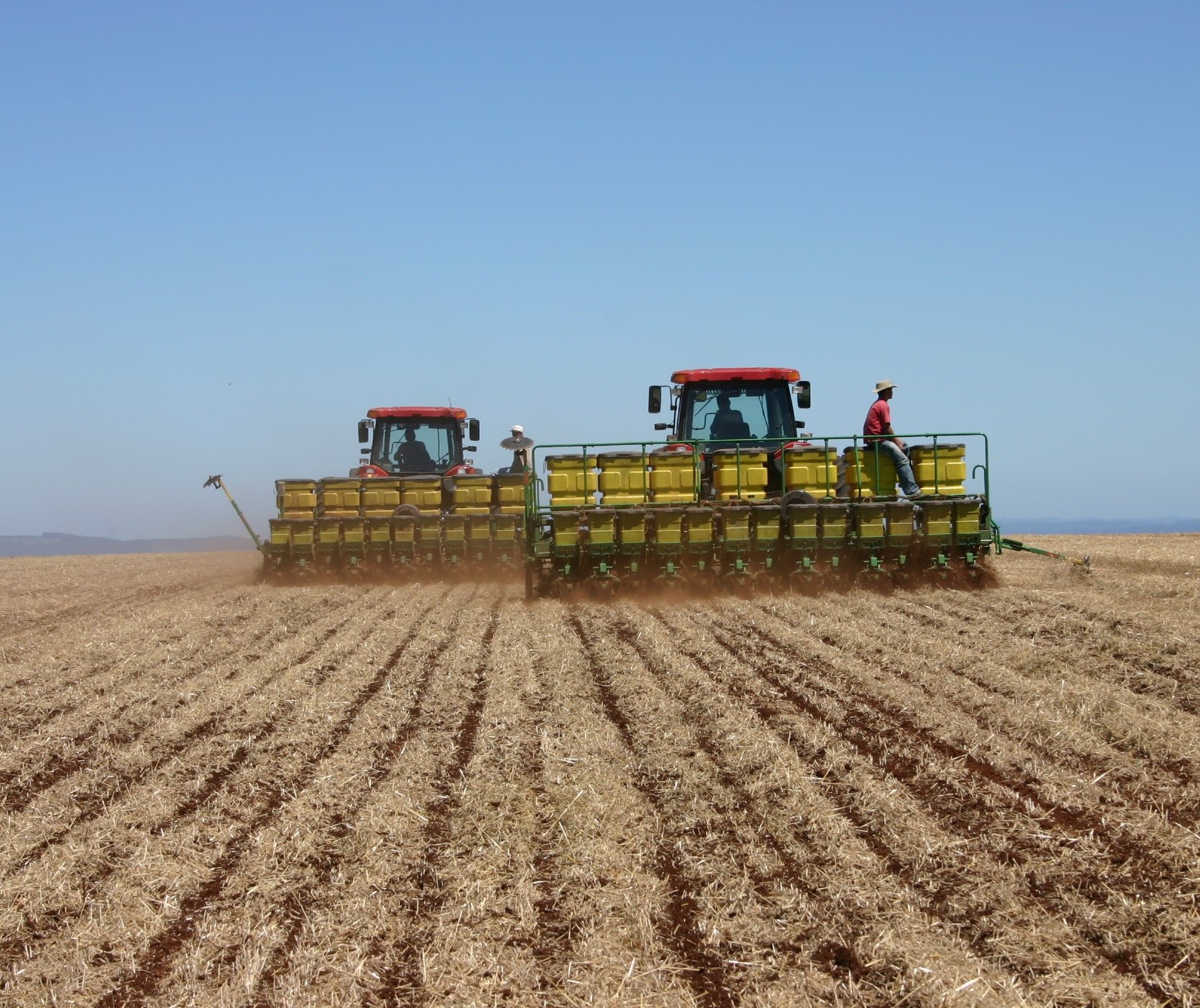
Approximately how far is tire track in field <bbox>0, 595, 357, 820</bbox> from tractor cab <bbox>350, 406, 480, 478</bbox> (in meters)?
11.1

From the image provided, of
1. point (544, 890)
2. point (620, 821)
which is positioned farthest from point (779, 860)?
point (544, 890)

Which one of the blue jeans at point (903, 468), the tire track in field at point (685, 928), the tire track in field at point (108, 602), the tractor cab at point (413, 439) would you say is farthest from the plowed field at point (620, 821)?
the tractor cab at point (413, 439)

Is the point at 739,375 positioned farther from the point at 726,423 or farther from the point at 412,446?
the point at 412,446

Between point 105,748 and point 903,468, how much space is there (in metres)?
10.3

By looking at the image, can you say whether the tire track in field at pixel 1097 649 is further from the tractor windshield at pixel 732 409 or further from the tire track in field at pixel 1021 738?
the tractor windshield at pixel 732 409

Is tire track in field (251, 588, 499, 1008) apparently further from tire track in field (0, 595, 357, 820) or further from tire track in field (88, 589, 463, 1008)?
tire track in field (0, 595, 357, 820)

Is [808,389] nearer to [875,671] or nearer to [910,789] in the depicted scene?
[875,671]

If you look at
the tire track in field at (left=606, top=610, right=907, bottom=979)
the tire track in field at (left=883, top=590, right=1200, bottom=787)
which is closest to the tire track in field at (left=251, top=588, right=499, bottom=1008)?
the tire track in field at (left=606, top=610, right=907, bottom=979)

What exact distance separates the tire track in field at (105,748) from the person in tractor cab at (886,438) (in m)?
8.47

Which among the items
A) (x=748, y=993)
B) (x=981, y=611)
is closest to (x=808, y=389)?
(x=981, y=611)

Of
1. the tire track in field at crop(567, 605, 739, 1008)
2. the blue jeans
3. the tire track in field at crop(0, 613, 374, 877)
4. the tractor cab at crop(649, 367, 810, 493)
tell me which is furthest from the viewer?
the tractor cab at crop(649, 367, 810, 493)

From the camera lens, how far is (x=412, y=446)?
20688 millimetres

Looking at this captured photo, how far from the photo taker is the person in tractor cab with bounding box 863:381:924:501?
15023mm

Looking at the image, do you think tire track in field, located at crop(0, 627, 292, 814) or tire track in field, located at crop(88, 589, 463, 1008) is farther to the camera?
tire track in field, located at crop(0, 627, 292, 814)
